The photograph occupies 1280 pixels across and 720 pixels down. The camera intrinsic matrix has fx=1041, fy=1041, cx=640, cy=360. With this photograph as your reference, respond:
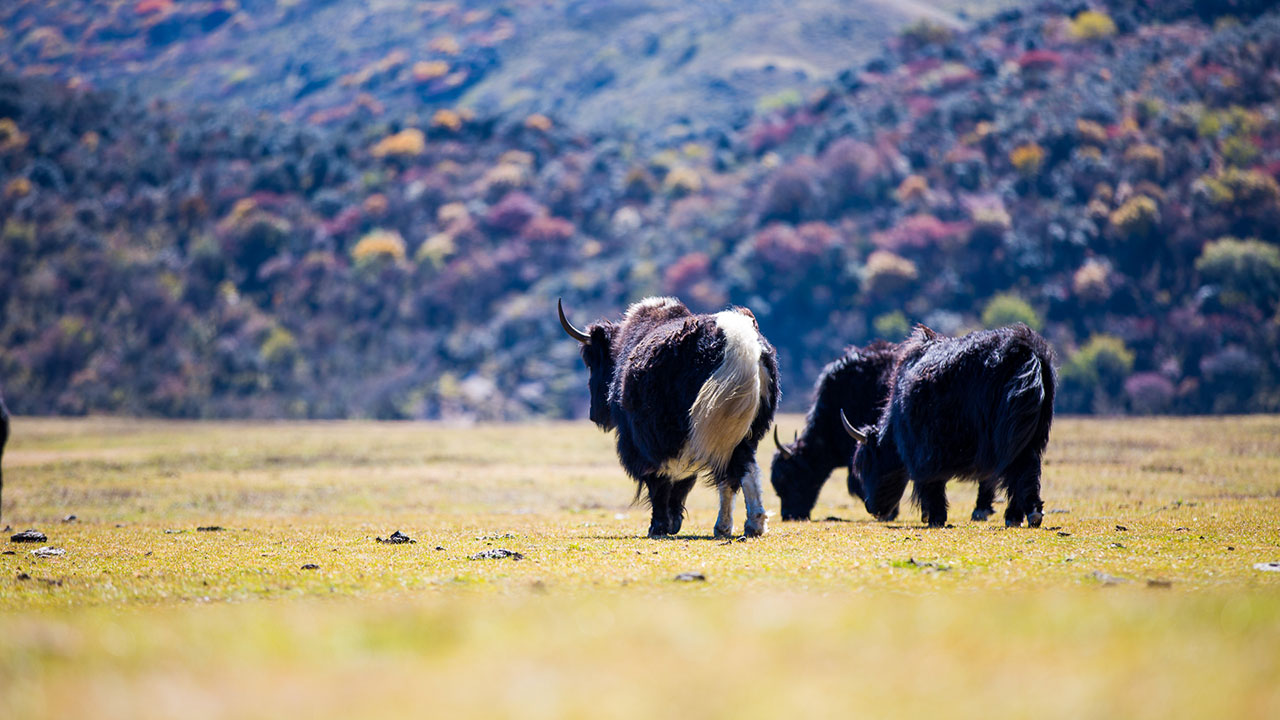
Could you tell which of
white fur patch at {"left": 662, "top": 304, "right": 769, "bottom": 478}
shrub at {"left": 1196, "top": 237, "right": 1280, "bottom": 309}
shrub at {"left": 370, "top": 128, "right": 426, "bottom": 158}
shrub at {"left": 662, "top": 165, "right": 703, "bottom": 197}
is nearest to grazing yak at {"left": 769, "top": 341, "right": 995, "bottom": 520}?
white fur patch at {"left": 662, "top": 304, "right": 769, "bottom": 478}

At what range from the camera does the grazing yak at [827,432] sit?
50.8 feet

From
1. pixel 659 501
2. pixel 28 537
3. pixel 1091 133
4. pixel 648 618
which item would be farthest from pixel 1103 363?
pixel 648 618

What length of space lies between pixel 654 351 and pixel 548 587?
14.7 ft

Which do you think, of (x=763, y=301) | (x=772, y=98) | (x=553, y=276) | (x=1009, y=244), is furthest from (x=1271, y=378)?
(x=772, y=98)

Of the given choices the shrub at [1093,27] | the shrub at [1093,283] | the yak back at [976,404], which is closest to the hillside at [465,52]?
the shrub at [1093,27]

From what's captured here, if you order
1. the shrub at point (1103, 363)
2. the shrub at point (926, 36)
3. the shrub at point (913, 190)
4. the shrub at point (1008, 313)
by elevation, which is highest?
the shrub at point (926, 36)

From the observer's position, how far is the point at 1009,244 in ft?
161

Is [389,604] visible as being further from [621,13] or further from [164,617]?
[621,13]

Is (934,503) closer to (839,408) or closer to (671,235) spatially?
(839,408)

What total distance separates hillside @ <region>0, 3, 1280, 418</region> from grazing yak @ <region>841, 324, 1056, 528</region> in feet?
103

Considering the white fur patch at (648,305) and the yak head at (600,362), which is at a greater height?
the white fur patch at (648,305)

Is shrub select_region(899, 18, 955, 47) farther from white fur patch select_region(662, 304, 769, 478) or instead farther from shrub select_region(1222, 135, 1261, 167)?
white fur patch select_region(662, 304, 769, 478)

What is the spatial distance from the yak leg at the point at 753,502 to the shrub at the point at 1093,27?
2440 inches

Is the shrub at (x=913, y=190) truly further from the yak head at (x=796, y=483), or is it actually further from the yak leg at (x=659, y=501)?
the yak leg at (x=659, y=501)
